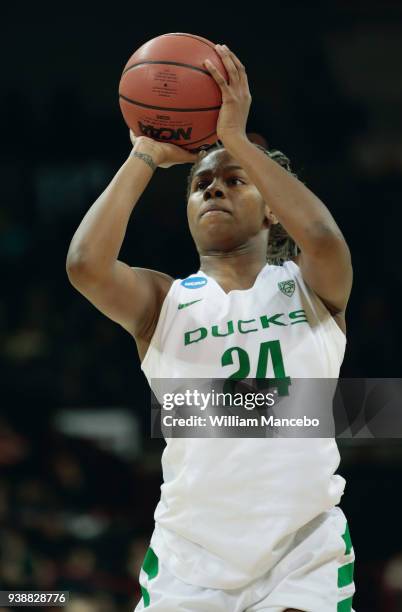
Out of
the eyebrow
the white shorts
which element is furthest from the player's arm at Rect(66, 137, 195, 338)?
the white shorts

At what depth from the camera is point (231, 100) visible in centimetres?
327

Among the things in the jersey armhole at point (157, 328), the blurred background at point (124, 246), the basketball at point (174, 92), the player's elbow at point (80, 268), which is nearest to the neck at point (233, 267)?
the jersey armhole at point (157, 328)

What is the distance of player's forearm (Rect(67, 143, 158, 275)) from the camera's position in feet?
10.2

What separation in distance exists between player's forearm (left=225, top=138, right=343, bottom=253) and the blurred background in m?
3.80

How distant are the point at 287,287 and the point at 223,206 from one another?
403 mm

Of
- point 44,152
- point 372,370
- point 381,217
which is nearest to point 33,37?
point 44,152

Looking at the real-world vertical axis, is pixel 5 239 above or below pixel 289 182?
below

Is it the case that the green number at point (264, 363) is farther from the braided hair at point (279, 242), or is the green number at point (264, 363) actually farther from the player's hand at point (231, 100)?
the braided hair at point (279, 242)

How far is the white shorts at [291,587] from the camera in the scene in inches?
115

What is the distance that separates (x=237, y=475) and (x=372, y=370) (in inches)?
187

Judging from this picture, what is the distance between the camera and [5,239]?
30.0 feet

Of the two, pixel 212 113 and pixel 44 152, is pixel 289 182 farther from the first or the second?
pixel 44 152

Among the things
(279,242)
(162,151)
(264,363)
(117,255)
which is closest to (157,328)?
(117,255)

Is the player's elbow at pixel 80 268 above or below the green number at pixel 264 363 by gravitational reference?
above
